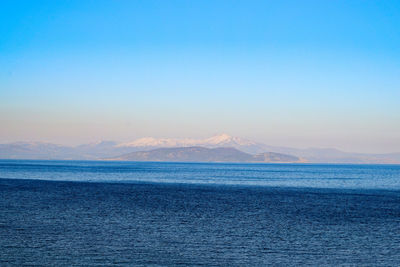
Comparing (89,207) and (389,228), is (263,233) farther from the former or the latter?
(89,207)

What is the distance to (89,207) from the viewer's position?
3688 centimetres

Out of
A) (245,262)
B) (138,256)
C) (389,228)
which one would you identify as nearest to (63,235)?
(138,256)

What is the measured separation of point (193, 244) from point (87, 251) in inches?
180

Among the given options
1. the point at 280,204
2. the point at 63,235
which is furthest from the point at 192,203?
the point at 63,235

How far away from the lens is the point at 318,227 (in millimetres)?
27734

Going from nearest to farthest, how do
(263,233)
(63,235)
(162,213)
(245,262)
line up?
(245,262)
(63,235)
(263,233)
(162,213)

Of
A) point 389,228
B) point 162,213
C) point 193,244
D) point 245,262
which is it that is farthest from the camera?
point 162,213

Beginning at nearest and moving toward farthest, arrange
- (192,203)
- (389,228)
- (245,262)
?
(245,262) < (389,228) < (192,203)

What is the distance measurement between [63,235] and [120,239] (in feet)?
9.44

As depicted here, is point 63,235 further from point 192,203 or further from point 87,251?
point 192,203

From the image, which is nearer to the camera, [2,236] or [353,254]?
[353,254]

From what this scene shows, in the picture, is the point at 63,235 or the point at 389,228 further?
the point at 389,228

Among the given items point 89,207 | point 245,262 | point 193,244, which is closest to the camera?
point 245,262

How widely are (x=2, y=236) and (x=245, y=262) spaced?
1134cm
